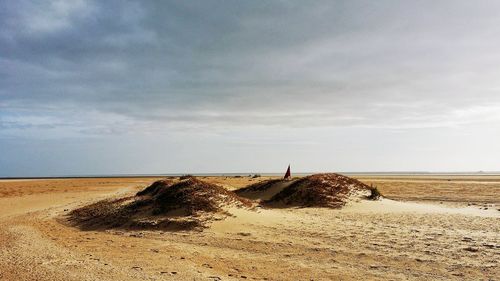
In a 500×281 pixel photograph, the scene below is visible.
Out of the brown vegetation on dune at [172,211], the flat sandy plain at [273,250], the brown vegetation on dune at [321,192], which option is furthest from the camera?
the brown vegetation on dune at [321,192]

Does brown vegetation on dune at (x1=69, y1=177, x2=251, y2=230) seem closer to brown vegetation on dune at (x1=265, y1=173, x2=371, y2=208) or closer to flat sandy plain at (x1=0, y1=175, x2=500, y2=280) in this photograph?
flat sandy plain at (x1=0, y1=175, x2=500, y2=280)

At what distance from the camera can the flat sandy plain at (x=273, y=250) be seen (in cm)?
913

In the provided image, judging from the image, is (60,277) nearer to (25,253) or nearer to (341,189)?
(25,253)

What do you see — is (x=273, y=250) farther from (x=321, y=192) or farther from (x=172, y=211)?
(x=321, y=192)

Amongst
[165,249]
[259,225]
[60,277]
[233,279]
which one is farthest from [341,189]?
[60,277]

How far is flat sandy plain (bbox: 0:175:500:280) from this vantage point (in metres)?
9.13

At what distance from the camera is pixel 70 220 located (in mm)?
19391

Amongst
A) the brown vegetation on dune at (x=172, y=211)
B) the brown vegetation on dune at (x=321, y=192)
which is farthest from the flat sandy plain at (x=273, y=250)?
the brown vegetation on dune at (x=321, y=192)

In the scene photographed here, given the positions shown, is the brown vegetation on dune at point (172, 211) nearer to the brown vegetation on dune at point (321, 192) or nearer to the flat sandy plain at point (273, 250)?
the flat sandy plain at point (273, 250)

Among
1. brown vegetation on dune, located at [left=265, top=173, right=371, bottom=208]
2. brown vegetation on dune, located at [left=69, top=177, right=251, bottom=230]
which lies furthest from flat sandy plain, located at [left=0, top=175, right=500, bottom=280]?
brown vegetation on dune, located at [left=265, top=173, right=371, bottom=208]

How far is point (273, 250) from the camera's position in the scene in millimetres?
11625

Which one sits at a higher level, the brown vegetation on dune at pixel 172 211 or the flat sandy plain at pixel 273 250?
the brown vegetation on dune at pixel 172 211

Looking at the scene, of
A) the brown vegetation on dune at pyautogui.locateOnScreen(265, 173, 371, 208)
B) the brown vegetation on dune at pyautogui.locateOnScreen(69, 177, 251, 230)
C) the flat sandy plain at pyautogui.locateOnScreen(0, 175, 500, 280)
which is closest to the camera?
the flat sandy plain at pyautogui.locateOnScreen(0, 175, 500, 280)

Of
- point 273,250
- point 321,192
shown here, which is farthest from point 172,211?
point 321,192
